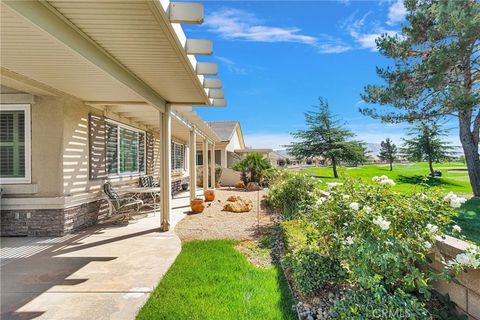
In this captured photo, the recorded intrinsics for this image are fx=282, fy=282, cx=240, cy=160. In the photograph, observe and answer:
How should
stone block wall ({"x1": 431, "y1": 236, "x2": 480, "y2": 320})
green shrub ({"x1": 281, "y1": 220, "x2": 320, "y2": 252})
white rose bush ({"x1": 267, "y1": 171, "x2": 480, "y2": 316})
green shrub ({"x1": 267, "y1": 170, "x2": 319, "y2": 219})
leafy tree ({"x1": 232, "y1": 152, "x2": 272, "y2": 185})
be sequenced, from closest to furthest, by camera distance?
stone block wall ({"x1": 431, "y1": 236, "x2": 480, "y2": 320}) → white rose bush ({"x1": 267, "y1": 171, "x2": 480, "y2": 316}) → green shrub ({"x1": 281, "y1": 220, "x2": 320, "y2": 252}) → green shrub ({"x1": 267, "y1": 170, "x2": 319, "y2": 219}) → leafy tree ({"x1": 232, "y1": 152, "x2": 272, "y2": 185})

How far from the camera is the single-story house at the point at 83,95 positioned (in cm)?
296

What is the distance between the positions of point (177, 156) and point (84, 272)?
1200cm

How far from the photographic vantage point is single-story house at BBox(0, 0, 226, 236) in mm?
2963

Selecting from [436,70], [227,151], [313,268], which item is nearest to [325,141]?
[227,151]

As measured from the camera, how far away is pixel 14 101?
579cm

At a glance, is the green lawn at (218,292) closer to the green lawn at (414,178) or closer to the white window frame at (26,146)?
the green lawn at (414,178)

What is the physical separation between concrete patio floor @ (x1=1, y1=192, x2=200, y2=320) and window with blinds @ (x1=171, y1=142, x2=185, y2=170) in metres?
8.47

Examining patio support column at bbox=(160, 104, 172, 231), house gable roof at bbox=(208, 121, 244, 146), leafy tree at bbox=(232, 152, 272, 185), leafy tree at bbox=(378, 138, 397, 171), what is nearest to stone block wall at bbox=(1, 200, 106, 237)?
patio support column at bbox=(160, 104, 172, 231)

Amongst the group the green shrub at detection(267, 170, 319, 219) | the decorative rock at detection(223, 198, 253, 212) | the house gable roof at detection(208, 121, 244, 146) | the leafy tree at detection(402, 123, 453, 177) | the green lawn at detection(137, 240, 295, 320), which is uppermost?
the house gable roof at detection(208, 121, 244, 146)

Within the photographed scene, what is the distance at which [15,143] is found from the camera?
5.84 metres

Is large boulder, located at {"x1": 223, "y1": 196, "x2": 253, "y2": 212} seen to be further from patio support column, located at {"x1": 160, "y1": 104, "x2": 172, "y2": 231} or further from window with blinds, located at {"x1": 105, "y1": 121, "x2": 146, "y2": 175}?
window with blinds, located at {"x1": 105, "y1": 121, "x2": 146, "y2": 175}

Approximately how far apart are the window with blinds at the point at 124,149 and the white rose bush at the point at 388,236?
6.66m

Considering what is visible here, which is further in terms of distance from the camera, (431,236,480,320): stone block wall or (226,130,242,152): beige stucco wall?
(226,130,242,152): beige stucco wall

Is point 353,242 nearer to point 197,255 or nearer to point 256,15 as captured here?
point 197,255
